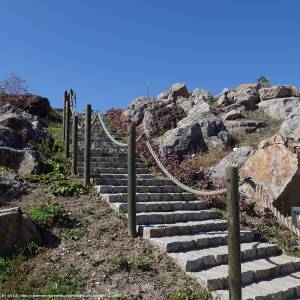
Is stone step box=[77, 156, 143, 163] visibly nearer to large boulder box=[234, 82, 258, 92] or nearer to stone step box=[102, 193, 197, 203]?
stone step box=[102, 193, 197, 203]

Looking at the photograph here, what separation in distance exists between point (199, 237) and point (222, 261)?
27.9 inches

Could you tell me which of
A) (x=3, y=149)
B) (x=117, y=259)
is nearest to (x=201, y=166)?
(x=3, y=149)

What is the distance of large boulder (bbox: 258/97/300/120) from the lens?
53.2 ft

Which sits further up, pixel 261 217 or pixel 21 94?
pixel 21 94

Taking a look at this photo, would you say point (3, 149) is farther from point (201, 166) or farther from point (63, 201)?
point (201, 166)

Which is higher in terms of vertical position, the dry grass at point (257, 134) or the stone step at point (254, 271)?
→ the dry grass at point (257, 134)

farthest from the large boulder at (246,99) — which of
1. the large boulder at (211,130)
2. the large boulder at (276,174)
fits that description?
the large boulder at (276,174)

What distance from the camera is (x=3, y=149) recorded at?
956cm

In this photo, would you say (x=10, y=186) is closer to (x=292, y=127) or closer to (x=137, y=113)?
(x=292, y=127)

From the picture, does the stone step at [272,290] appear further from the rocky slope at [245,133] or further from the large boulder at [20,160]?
the large boulder at [20,160]

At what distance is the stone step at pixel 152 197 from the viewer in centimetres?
823

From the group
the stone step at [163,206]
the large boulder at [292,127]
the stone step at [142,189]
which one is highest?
the large boulder at [292,127]

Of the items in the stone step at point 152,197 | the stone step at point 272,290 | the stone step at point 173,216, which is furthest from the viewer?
the stone step at point 152,197

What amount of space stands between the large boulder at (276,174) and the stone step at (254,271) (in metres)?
1.72
